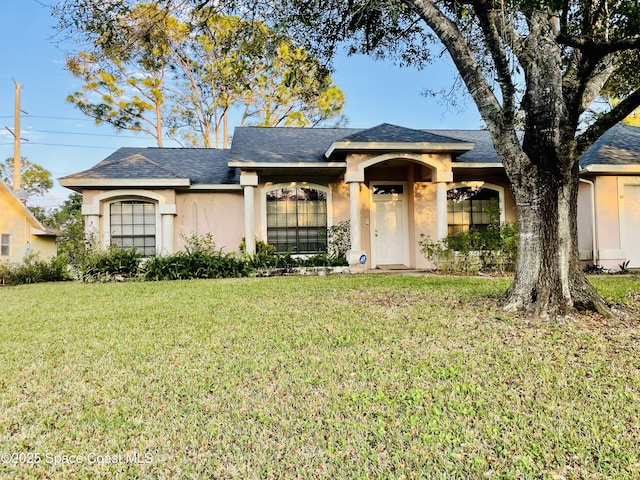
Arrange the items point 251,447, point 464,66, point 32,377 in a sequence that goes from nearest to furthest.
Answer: point 251,447 → point 32,377 → point 464,66

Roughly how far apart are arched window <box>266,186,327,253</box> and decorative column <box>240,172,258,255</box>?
1.07 meters

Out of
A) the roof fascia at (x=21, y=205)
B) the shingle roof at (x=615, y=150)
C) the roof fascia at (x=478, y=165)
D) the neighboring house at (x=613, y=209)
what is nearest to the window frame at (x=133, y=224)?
the roof fascia at (x=21, y=205)

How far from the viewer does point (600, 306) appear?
520cm

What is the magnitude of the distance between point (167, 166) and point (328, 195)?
5532 mm

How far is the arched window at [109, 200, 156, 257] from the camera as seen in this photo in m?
12.0

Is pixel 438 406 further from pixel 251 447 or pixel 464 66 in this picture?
pixel 464 66

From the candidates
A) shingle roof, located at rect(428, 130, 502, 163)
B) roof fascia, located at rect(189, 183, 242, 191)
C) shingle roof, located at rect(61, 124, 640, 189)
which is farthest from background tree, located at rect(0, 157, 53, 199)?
shingle roof, located at rect(428, 130, 502, 163)

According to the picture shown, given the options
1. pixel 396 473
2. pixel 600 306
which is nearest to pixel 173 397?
pixel 396 473

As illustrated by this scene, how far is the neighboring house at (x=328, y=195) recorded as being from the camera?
11.3m

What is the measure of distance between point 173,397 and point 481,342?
10.2ft

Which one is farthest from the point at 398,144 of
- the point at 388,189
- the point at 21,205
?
the point at 21,205

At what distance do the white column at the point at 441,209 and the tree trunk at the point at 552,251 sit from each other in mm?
5811

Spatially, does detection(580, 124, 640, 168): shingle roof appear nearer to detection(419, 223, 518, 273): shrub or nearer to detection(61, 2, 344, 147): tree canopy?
detection(419, 223, 518, 273): shrub

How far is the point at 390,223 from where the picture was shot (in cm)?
1288
